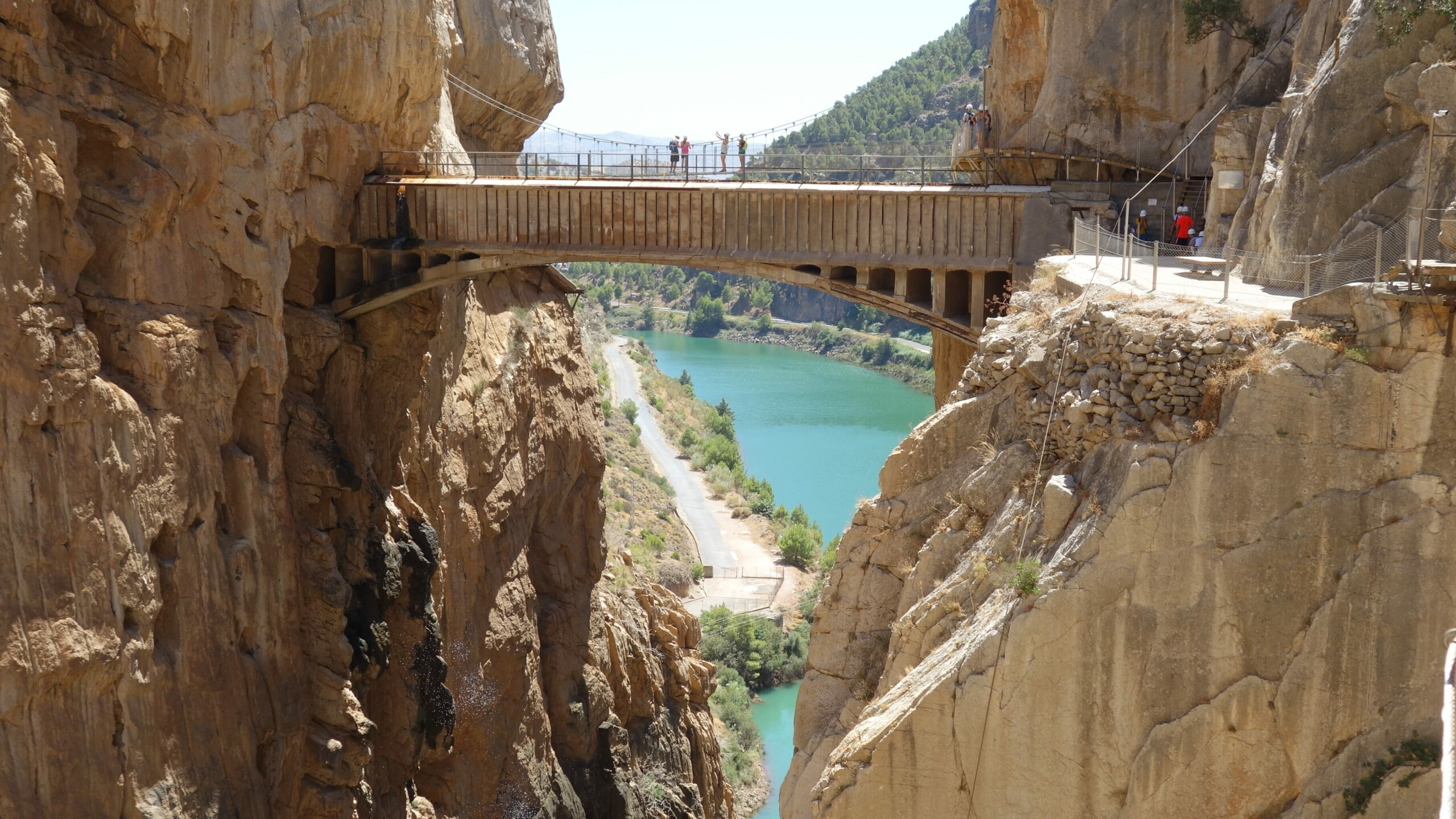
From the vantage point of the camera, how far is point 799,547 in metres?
60.7

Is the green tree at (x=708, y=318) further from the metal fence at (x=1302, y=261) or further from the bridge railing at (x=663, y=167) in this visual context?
the metal fence at (x=1302, y=261)

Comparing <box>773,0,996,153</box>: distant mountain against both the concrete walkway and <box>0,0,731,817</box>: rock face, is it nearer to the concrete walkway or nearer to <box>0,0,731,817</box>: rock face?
<box>0,0,731,817</box>: rock face

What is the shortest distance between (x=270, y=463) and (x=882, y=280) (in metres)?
9.89

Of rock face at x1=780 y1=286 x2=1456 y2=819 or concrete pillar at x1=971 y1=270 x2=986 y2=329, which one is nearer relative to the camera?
rock face at x1=780 y1=286 x2=1456 y2=819

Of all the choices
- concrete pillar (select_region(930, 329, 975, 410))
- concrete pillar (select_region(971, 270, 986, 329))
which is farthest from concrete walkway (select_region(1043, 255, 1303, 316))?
concrete pillar (select_region(930, 329, 975, 410))

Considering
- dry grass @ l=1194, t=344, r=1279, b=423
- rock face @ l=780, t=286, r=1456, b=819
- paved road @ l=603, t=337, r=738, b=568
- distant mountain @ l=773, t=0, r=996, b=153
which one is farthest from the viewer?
distant mountain @ l=773, t=0, r=996, b=153

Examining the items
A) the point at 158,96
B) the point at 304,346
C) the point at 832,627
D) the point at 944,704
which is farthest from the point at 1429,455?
the point at 304,346

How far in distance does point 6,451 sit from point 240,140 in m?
6.59

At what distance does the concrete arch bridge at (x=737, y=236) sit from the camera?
20.7 meters

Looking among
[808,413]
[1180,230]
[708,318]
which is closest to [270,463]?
[1180,230]

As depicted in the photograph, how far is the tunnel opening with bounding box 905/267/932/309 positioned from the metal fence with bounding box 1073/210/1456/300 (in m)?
3.82

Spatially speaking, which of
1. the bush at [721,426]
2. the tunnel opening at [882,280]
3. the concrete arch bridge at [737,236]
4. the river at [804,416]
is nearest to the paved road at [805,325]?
the river at [804,416]

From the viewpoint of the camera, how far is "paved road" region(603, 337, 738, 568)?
209 ft

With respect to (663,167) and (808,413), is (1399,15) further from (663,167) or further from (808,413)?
(808,413)
